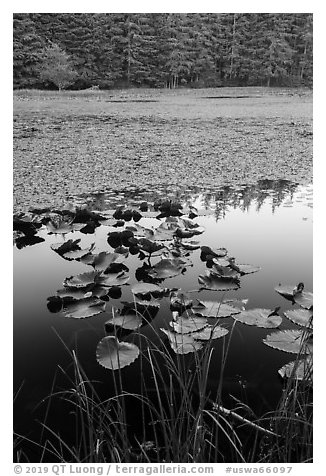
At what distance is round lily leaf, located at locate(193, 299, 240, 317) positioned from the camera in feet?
4.56

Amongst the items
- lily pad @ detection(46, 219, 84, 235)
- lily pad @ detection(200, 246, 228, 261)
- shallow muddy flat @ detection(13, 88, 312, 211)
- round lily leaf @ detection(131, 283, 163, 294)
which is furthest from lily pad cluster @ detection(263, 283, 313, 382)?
shallow muddy flat @ detection(13, 88, 312, 211)

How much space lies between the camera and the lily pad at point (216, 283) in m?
1.60

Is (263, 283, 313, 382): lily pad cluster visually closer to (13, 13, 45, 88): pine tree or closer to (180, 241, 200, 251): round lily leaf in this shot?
(180, 241, 200, 251): round lily leaf

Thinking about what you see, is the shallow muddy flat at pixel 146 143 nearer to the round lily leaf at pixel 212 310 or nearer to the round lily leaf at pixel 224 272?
the round lily leaf at pixel 224 272

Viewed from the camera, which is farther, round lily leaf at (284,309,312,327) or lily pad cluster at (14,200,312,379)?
round lily leaf at (284,309,312,327)

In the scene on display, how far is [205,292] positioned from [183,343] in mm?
389

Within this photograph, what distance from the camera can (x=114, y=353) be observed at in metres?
1.18

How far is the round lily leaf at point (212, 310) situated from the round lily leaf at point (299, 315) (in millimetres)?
173

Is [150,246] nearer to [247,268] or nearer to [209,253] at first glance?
[209,253]

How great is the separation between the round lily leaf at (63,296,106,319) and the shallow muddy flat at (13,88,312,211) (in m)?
1.16

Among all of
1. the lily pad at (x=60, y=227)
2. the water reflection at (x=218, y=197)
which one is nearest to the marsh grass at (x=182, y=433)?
the lily pad at (x=60, y=227)
